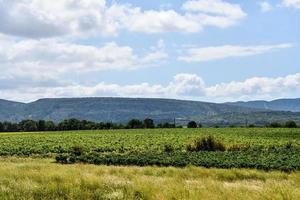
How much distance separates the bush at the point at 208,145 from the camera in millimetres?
40906

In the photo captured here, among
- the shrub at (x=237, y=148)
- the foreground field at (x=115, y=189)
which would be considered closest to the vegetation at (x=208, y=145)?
the shrub at (x=237, y=148)

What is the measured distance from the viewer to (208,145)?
1625 inches

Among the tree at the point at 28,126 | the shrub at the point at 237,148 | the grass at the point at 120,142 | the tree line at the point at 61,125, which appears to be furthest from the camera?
the tree line at the point at 61,125

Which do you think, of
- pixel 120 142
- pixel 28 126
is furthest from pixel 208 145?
pixel 28 126

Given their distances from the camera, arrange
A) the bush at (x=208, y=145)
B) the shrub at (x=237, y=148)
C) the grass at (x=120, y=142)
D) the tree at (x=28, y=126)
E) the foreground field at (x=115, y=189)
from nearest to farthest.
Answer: the foreground field at (x=115, y=189)
the shrub at (x=237, y=148)
the bush at (x=208, y=145)
the grass at (x=120, y=142)
the tree at (x=28, y=126)

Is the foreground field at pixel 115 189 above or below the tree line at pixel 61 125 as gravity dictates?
above

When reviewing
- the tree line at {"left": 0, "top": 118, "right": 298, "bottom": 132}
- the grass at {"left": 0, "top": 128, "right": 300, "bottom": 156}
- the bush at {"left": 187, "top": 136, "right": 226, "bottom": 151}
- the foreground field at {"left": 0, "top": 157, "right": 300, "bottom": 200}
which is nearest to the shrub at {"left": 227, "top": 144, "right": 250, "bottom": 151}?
the bush at {"left": 187, "top": 136, "right": 226, "bottom": 151}

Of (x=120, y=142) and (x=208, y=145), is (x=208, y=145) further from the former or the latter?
(x=120, y=142)

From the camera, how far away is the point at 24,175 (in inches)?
693

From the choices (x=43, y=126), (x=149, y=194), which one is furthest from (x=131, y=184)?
(x=43, y=126)

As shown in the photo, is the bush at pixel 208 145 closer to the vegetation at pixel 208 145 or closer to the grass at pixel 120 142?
the vegetation at pixel 208 145

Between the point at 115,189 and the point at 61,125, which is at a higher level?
the point at 115,189

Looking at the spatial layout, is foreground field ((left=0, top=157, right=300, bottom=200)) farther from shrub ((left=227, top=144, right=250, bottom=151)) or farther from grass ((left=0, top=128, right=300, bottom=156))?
grass ((left=0, top=128, right=300, bottom=156))

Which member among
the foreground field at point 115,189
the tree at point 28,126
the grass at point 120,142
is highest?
the foreground field at point 115,189
